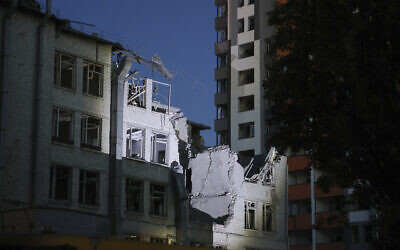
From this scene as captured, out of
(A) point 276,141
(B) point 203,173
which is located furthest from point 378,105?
(B) point 203,173

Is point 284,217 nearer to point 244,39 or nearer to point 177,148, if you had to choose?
point 177,148

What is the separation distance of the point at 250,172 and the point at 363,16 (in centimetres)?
3487

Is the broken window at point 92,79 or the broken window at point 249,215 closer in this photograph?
the broken window at point 92,79

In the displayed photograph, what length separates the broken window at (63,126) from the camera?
43688 millimetres

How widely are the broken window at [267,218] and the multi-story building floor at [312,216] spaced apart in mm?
17295

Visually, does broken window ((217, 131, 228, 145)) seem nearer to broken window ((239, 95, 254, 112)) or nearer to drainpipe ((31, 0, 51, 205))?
broken window ((239, 95, 254, 112))

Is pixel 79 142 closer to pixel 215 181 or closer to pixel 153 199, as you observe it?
pixel 153 199

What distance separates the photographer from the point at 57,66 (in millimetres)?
44156

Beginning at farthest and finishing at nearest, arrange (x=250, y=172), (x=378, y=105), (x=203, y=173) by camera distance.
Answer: (x=250, y=172) → (x=203, y=173) → (x=378, y=105)

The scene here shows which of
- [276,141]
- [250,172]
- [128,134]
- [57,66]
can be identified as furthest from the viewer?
[250,172]

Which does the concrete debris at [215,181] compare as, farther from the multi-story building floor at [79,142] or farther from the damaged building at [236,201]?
the multi-story building floor at [79,142]

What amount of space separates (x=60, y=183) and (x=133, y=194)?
5332 mm

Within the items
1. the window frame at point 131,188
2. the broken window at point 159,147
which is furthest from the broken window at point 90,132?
the broken window at point 159,147

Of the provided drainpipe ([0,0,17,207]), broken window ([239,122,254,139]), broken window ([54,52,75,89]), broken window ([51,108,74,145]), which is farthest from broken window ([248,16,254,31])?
drainpipe ([0,0,17,207])
